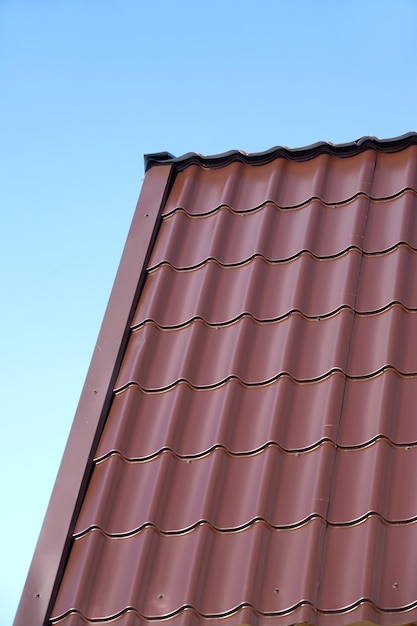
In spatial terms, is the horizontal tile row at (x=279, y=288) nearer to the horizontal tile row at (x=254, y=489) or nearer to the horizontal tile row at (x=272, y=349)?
the horizontal tile row at (x=272, y=349)

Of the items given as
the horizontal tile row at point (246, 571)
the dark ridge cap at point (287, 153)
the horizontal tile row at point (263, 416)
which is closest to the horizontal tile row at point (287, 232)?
the dark ridge cap at point (287, 153)

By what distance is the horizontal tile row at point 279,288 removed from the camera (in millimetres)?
4367

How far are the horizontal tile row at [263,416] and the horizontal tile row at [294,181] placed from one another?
1.23 meters

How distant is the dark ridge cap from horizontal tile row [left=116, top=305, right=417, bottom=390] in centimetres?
120

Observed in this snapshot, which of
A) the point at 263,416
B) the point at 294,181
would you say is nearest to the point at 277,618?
the point at 263,416

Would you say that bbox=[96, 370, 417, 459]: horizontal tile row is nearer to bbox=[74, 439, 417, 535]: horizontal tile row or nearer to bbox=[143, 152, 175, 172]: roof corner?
bbox=[74, 439, 417, 535]: horizontal tile row

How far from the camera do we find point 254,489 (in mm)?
3689

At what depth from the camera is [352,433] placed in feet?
12.5

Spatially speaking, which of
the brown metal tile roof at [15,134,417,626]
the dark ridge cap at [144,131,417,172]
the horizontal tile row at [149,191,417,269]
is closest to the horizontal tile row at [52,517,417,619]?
the brown metal tile roof at [15,134,417,626]

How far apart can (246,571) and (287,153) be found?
2.50 metres

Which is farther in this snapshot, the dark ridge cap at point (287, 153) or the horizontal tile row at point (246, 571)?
the dark ridge cap at point (287, 153)

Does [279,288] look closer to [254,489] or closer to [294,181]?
[294,181]

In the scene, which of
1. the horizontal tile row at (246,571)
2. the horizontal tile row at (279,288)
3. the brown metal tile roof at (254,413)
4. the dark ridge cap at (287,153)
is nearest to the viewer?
the horizontal tile row at (246,571)

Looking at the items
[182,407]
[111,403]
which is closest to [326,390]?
[182,407]
